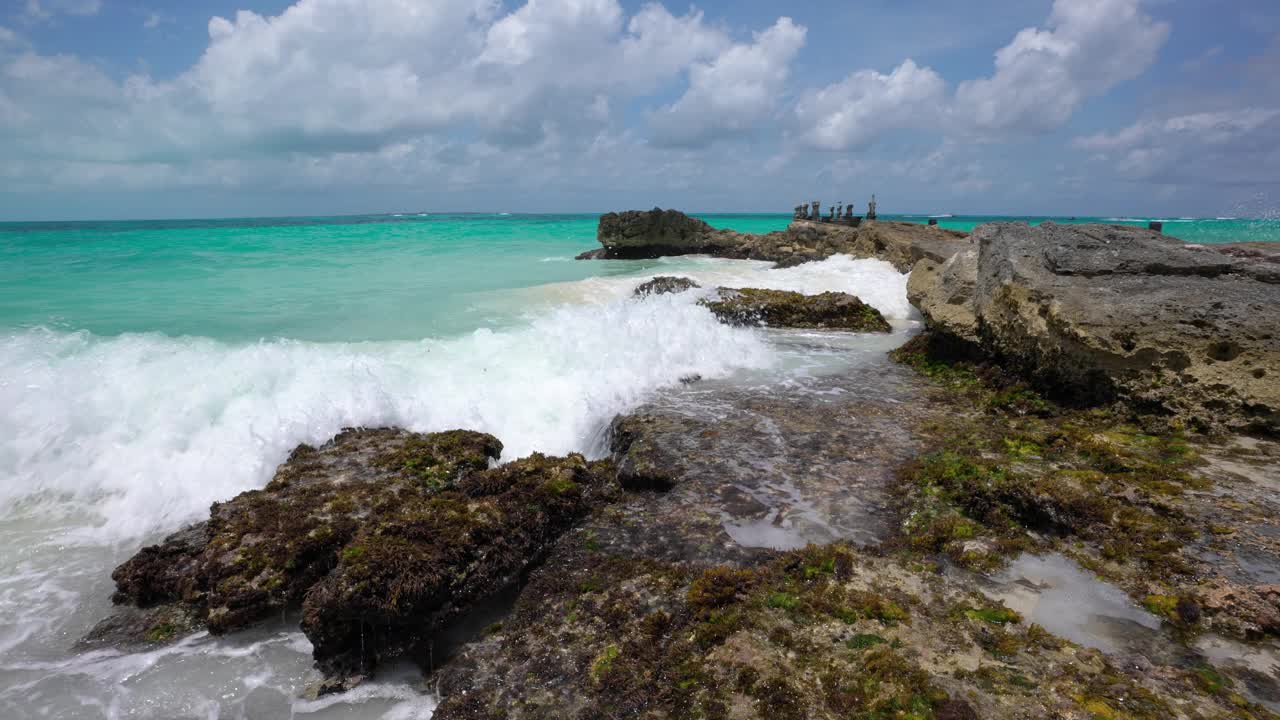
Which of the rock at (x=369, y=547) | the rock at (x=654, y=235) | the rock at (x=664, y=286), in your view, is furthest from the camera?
the rock at (x=654, y=235)

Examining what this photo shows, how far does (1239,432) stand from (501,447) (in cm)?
714

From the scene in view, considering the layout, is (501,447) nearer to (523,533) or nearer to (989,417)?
(523,533)

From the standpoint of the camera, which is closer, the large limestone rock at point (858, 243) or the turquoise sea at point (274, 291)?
the turquoise sea at point (274, 291)

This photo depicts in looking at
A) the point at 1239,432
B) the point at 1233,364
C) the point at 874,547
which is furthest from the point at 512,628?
the point at 1233,364

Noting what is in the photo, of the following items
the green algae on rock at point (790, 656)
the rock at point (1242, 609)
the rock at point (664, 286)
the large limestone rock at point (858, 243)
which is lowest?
the green algae on rock at point (790, 656)

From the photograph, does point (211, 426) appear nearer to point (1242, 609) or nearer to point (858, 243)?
point (1242, 609)

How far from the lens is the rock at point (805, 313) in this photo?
41.0 feet

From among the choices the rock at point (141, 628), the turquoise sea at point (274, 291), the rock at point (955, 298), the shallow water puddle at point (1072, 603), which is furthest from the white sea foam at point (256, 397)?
the shallow water puddle at point (1072, 603)

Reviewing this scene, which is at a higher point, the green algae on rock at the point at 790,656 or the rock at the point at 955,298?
the rock at the point at 955,298

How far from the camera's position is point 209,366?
28.9 feet

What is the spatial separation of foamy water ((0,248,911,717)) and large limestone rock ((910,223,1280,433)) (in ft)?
8.58

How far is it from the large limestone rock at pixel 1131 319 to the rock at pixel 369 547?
18.0 feet

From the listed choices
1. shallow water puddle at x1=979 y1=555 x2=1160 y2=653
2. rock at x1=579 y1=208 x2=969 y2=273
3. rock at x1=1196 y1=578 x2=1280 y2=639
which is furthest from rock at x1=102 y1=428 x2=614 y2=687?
rock at x1=579 y1=208 x2=969 y2=273

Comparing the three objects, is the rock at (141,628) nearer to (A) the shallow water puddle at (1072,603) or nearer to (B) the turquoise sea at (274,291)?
(A) the shallow water puddle at (1072,603)
